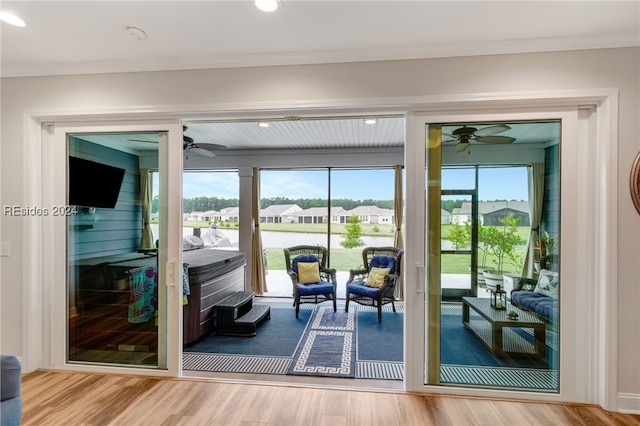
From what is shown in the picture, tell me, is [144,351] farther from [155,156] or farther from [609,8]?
[609,8]

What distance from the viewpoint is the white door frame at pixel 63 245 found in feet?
8.19

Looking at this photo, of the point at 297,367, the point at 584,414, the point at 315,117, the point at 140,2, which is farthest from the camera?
the point at 297,367

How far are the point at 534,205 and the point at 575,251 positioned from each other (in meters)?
0.43

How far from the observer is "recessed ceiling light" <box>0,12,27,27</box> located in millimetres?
1854

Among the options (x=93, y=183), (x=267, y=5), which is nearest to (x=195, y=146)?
(x=93, y=183)

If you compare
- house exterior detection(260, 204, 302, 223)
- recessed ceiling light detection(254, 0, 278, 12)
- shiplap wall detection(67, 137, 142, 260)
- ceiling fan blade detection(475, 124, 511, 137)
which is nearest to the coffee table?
ceiling fan blade detection(475, 124, 511, 137)

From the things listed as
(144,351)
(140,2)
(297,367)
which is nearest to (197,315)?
(144,351)

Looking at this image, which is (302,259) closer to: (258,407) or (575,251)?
(258,407)

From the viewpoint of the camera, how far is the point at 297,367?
2.93 meters

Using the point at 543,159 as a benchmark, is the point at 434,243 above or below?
below

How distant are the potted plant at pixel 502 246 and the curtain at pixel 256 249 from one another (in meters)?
4.26

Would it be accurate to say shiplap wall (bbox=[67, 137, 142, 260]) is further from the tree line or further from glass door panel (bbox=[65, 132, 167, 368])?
the tree line

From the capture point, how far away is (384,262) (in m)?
4.84

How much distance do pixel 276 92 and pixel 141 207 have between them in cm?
156
